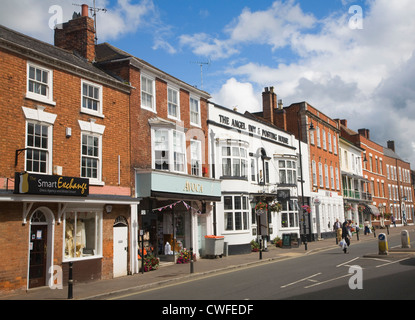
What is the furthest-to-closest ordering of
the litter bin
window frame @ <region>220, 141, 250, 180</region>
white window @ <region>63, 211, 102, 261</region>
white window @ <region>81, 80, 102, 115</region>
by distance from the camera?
window frame @ <region>220, 141, 250, 180</region>
the litter bin
white window @ <region>81, 80, 102, 115</region>
white window @ <region>63, 211, 102, 261</region>

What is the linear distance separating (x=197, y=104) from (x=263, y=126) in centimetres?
798

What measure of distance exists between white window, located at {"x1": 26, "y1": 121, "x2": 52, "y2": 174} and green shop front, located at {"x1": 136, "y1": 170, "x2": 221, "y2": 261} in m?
5.44

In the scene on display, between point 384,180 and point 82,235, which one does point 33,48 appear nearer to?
point 82,235

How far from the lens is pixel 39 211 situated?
47.5 feet

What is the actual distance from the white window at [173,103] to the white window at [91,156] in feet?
18.6

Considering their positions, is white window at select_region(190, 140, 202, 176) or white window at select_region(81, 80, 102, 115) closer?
white window at select_region(81, 80, 102, 115)

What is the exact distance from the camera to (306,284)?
12773 millimetres

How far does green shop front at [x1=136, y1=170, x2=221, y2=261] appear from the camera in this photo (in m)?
19.6

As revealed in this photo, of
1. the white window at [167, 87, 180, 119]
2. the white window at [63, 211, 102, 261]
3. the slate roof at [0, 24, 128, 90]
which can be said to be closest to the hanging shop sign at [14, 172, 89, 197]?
the white window at [63, 211, 102, 261]

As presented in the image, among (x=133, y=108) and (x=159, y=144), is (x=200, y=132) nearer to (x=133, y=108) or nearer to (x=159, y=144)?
(x=159, y=144)

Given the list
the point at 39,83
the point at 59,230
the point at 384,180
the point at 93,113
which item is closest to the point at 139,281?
the point at 59,230

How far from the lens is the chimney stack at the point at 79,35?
2009 centimetres

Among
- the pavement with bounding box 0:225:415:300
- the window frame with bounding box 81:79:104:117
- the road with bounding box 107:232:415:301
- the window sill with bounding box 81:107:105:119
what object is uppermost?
the window frame with bounding box 81:79:104:117

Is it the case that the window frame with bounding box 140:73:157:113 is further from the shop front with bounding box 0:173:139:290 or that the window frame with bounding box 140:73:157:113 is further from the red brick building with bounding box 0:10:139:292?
the shop front with bounding box 0:173:139:290
